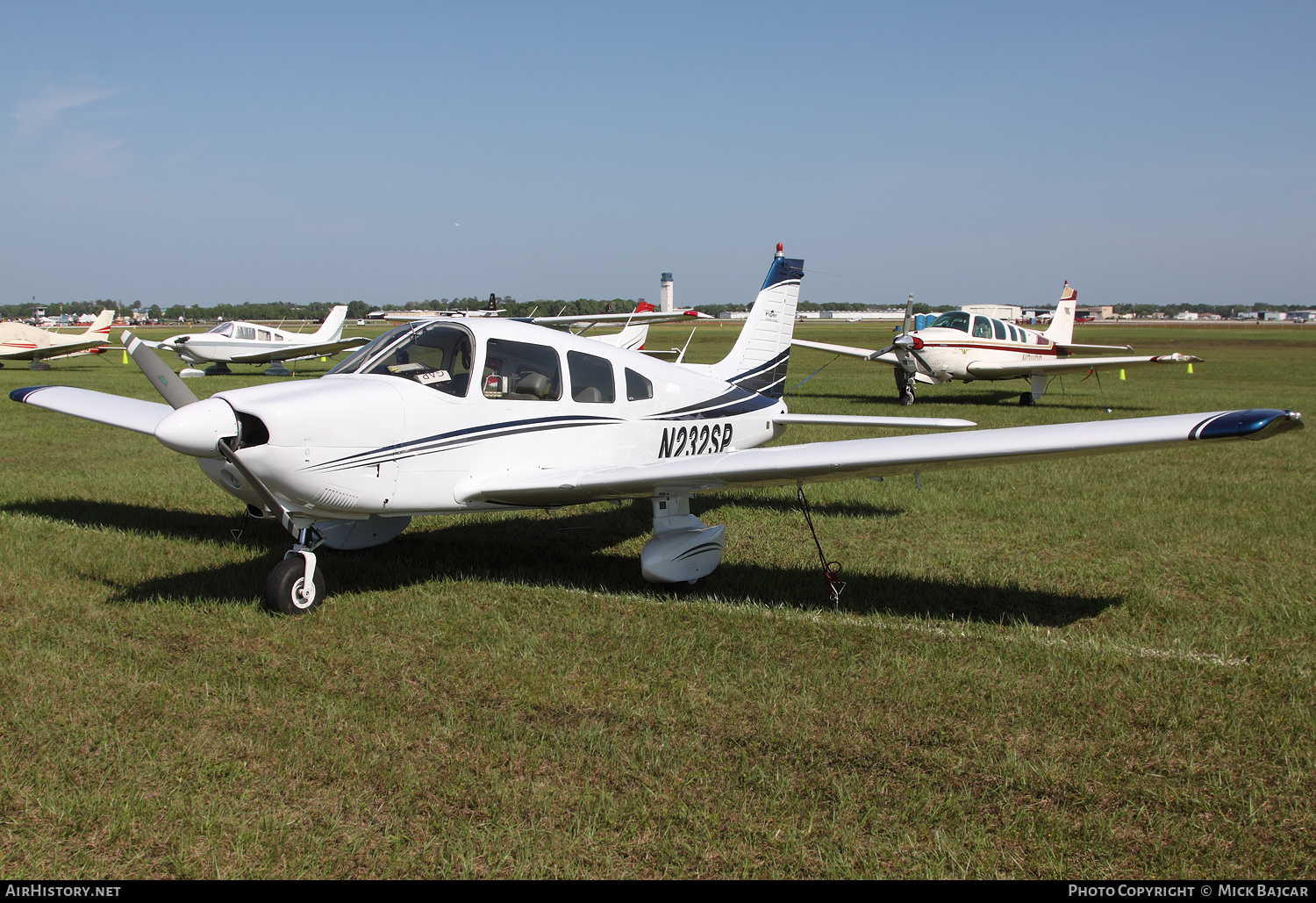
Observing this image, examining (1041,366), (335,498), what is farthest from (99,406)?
(1041,366)

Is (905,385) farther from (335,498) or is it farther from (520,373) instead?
(335,498)

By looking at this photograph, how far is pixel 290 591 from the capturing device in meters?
5.47

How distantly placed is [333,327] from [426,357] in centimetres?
2953

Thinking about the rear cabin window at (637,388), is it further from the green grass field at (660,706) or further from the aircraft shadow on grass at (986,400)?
the aircraft shadow on grass at (986,400)

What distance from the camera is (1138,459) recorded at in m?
12.0

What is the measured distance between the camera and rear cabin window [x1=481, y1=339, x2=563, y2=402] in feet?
20.1

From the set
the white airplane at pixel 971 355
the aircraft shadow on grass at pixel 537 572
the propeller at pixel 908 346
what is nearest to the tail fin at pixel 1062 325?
the white airplane at pixel 971 355

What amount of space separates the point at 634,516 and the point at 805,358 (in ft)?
105

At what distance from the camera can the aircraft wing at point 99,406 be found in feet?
25.6

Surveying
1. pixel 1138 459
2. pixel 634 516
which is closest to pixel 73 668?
pixel 634 516

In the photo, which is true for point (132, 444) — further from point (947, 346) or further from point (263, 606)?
point (947, 346)

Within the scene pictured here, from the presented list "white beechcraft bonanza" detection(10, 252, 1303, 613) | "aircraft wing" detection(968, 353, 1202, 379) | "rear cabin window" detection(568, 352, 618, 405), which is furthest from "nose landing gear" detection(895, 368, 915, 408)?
"rear cabin window" detection(568, 352, 618, 405)

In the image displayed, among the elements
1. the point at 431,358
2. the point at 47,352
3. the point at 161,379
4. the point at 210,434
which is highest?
the point at 431,358

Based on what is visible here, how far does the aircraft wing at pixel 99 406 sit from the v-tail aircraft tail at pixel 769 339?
17.3ft
